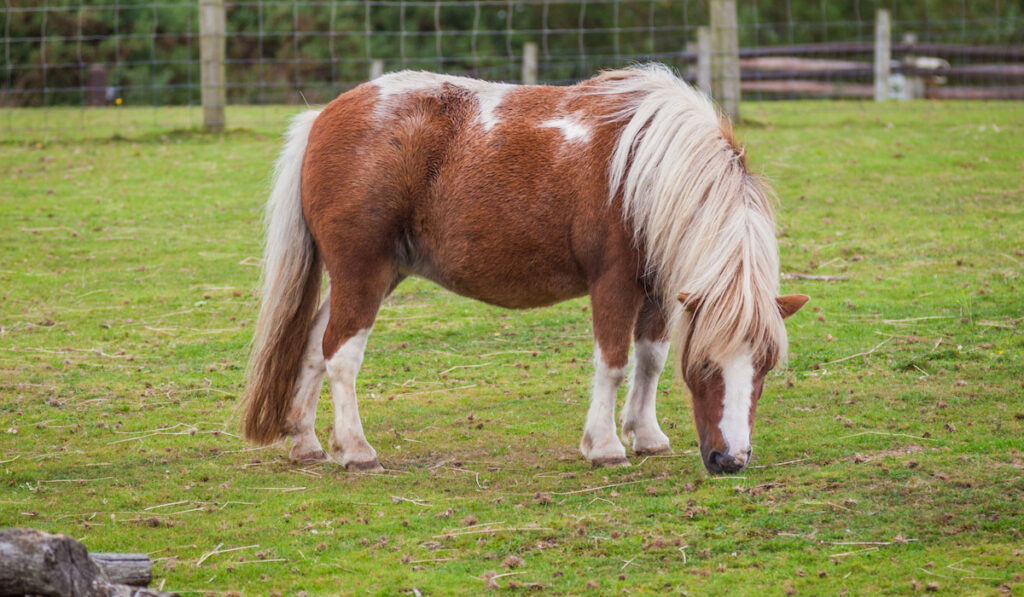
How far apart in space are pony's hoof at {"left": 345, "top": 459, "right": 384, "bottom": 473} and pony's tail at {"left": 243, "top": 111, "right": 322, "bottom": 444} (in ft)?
1.45

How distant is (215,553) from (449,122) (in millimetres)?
2351

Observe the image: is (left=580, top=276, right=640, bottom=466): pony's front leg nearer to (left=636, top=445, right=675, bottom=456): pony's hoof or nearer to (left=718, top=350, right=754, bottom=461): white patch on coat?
(left=636, top=445, right=675, bottom=456): pony's hoof

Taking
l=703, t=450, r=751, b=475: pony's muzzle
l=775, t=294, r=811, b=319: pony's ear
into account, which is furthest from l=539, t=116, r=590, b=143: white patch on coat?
l=703, t=450, r=751, b=475: pony's muzzle

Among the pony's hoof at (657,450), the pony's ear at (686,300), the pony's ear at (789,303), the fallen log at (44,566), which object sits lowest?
the pony's hoof at (657,450)

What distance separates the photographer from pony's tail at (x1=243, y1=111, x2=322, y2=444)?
A: 5.42 metres

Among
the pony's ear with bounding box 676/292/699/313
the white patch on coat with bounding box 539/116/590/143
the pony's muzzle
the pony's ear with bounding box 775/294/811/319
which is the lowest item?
the pony's muzzle

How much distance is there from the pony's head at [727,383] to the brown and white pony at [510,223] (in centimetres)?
4

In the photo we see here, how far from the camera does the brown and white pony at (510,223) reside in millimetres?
4922

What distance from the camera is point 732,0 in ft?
41.6

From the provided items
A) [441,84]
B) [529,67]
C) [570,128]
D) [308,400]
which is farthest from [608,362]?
[529,67]

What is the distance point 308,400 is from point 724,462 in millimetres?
2106

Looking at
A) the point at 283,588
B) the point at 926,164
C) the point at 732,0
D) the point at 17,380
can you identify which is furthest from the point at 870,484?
the point at 732,0

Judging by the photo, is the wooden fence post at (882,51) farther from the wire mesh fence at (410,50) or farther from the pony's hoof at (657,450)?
the pony's hoof at (657,450)

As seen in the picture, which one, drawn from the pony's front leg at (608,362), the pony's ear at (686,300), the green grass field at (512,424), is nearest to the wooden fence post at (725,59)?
the green grass field at (512,424)
